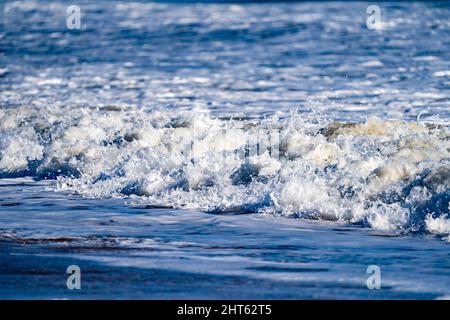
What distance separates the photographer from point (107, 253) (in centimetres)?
902

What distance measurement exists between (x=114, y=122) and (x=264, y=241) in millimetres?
7159

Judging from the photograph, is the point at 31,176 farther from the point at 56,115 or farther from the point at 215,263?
the point at 215,263

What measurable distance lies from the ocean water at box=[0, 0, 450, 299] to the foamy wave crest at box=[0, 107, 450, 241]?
0.03m

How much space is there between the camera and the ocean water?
8.24 metres

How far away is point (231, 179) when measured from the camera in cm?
1188
